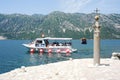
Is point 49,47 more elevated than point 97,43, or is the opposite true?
point 97,43

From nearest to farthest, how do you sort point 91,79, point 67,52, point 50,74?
A: point 91,79 → point 50,74 → point 67,52

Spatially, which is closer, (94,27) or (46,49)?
(94,27)

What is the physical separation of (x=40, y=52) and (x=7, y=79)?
289ft

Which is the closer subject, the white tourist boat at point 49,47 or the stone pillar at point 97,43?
the stone pillar at point 97,43

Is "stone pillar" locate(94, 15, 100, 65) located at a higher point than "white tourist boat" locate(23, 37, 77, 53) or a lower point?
higher

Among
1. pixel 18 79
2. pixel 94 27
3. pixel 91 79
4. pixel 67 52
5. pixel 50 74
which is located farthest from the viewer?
pixel 67 52

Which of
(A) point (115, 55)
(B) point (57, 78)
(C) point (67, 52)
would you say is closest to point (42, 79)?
(B) point (57, 78)

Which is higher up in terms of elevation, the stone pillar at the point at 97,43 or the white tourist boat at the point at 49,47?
the stone pillar at the point at 97,43

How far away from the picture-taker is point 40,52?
352ft

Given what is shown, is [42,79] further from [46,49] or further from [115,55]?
[46,49]

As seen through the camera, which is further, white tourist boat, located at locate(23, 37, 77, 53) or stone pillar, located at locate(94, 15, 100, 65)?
white tourist boat, located at locate(23, 37, 77, 53)

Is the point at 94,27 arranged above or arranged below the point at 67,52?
above

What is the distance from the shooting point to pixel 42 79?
18797 millimetres

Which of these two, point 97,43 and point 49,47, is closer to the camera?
point 97,43
